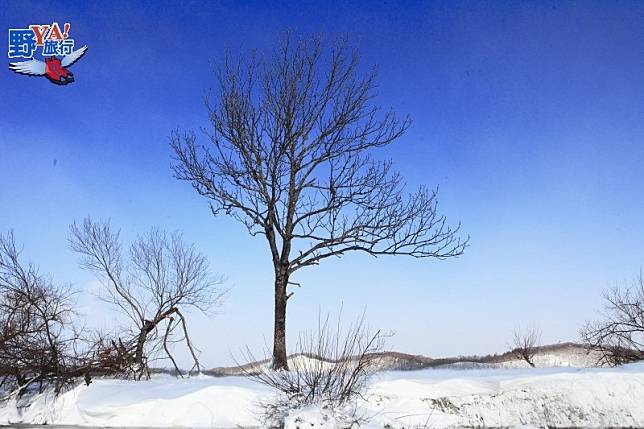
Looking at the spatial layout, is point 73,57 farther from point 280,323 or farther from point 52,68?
point 280,323

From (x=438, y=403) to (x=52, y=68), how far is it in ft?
35.7

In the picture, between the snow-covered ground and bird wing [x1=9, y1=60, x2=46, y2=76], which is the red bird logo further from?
the snow-covered ground

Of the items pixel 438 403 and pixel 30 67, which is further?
pixel 30 67

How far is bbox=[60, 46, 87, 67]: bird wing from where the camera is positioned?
36.8ft

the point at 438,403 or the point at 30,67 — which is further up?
the point at 30,67

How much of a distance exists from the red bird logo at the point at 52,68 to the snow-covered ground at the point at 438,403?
7193 mm

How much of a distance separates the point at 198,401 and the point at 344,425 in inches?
97.8

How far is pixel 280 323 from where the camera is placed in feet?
36.5

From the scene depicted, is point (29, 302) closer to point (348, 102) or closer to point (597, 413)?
point (348, 102)

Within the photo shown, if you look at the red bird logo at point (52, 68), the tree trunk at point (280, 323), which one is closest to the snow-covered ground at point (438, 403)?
the tree trunk at point (280, 323)

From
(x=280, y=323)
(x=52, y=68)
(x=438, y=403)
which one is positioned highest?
(x=52, y=68)

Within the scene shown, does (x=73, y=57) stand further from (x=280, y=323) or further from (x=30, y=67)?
(x=280, y=323)

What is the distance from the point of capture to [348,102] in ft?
41.5

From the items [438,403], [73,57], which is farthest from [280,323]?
[73,57]
